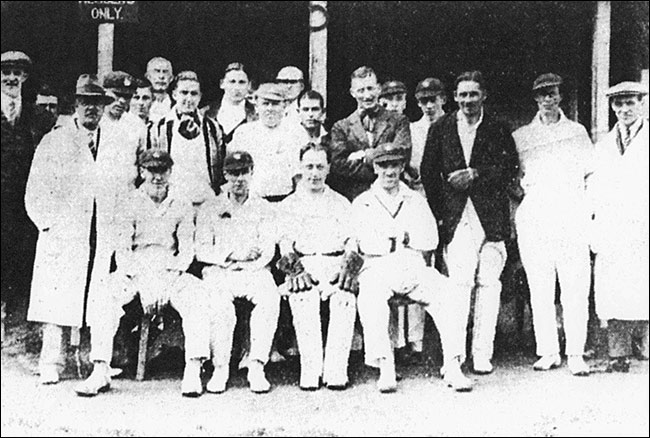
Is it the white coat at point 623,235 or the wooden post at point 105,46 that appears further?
the wooden post at point 105,46

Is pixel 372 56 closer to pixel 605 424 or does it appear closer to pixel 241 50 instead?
pixel 241 50

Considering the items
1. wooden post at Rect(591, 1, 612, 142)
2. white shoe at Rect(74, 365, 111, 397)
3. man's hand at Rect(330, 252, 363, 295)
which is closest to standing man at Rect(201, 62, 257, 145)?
man's hand at Rect(330, 252, 363, 295)

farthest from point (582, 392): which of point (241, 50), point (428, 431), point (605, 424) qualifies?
point (241, 50)

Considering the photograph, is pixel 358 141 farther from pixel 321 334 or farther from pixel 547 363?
pixel 547 363

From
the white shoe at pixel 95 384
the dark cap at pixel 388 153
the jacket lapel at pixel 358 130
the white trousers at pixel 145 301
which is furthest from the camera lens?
the jacket lapel at pixel 358 130

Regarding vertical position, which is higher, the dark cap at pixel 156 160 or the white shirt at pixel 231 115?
the white shirt at pixel 231 115

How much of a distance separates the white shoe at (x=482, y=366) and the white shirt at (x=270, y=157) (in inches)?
53.7

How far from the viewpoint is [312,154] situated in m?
4.16

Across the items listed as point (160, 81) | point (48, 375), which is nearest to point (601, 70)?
point (160, 81)

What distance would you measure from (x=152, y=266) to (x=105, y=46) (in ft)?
4.54

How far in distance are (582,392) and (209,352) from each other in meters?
1.87

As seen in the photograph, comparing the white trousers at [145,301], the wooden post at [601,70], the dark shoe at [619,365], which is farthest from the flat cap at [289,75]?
the dark shoe at [619,365]

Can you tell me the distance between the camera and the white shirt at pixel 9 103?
4.28 meters

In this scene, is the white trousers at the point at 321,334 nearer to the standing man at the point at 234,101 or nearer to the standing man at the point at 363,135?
the standing man at the point at 363,135
